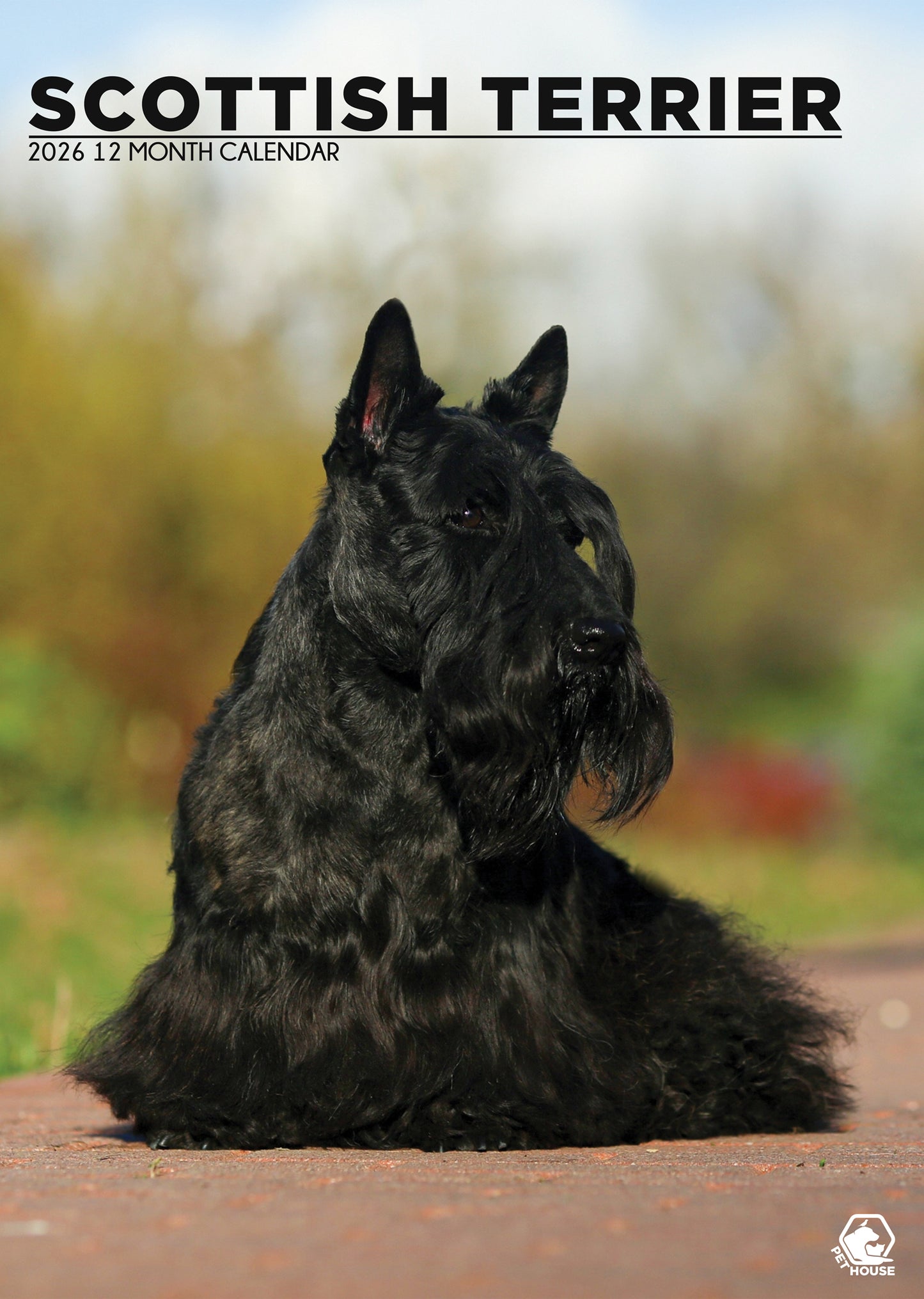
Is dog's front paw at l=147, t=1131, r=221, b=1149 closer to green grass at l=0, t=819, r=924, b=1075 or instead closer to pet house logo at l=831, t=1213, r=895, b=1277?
pet house logo at l=831, t=1213, r=895, b=1277

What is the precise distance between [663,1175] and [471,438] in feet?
6.37

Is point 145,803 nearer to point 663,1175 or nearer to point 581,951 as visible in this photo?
point 581,951

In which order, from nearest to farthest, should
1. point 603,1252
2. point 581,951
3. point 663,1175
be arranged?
1. point 603,1252
2. point 663,1175
3. point 581,951

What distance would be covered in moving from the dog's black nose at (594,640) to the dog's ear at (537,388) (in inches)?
38.5

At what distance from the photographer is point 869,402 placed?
29.2 m

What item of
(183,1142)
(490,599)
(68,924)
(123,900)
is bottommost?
(183,1142)

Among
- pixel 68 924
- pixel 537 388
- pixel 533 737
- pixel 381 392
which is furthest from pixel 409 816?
pixel 68 924

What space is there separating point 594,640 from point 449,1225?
1.65m

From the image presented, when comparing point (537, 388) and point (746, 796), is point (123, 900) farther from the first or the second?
point (746, 796)

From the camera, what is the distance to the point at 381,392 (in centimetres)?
415

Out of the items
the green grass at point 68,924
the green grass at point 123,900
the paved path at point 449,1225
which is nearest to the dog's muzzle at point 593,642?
the paved path at point 449,1225

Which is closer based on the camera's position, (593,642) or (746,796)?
(593,642)

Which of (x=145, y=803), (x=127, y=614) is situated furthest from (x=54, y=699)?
(x=127, y=614)

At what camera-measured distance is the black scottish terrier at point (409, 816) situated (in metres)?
3.83
